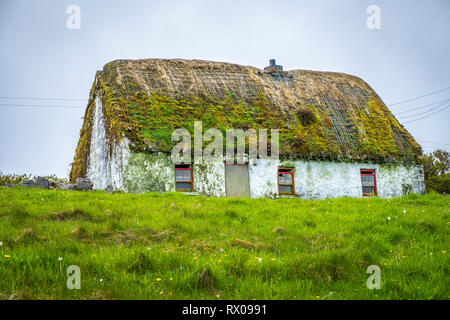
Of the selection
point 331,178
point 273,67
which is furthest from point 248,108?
point 273,67

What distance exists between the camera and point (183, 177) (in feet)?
62.5

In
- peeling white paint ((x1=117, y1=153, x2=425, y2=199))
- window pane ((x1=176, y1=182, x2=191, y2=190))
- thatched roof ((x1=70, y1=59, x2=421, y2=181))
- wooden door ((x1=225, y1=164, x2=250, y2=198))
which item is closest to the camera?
peeling white paint ((x1=117, y1=153, x2=425, y2=199))

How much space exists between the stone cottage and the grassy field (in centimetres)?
724

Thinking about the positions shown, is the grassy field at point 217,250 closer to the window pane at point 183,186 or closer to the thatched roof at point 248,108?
the window pane at point 183,186

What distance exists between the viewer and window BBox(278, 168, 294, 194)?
2056 centimetres

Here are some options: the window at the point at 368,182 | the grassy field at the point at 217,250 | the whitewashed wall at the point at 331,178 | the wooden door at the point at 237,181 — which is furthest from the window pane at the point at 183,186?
the window at the point at 368,182

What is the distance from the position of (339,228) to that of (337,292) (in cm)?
383

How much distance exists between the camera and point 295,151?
20.7 metres

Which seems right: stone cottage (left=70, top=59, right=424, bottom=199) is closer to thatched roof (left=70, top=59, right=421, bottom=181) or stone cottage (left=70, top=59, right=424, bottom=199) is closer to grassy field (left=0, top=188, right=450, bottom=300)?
thatched roof (left=70, top=59, right=421, bottom=181)

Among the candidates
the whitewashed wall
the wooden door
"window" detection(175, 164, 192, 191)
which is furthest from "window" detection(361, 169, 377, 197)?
"window" detection(175, 164, 192, 191)

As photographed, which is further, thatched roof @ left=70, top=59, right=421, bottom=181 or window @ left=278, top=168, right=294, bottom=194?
window @ left=278, top=168, right=294, bottom=194

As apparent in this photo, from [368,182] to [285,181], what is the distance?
5.02 metres

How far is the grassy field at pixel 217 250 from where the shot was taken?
5.38m
